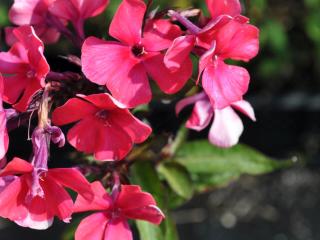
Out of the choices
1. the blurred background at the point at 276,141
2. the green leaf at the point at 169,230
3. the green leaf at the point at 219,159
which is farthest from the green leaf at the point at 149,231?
the blurred background at the point at 276,141

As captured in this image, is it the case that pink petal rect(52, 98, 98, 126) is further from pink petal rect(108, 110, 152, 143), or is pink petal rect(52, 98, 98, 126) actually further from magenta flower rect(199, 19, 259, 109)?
magenta flower rect(199, 19, 259, 109)

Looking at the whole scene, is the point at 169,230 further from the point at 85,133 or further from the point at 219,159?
the point at 85,133

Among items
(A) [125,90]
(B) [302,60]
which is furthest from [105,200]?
(B) [302,60]

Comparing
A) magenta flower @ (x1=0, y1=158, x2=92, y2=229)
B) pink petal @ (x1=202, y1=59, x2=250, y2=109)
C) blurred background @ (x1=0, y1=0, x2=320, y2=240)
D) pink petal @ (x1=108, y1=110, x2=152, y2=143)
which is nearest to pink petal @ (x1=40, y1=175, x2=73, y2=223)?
magenta flower @ (x1=0, y1=158, x2=92, y2=229)

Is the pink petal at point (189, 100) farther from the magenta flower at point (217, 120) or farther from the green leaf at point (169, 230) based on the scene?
→ the green leaf at point (169, 230)

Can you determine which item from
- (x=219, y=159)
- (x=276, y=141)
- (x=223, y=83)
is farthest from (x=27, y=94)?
(x=276, y=141)
